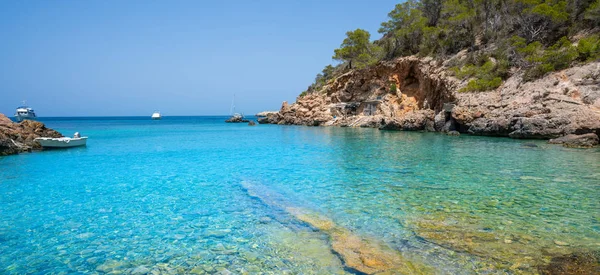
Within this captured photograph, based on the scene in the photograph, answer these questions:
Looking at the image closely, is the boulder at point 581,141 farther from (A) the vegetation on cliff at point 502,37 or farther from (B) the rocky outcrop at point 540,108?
(A) the vegetation on cliff at point 502,37

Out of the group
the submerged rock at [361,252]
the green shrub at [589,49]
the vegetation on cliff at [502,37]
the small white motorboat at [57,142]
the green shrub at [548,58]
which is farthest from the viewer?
the vegetation on cliff at [502,37]

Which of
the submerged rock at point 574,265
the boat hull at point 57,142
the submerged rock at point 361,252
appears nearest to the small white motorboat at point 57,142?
the boat hull at point 57,142

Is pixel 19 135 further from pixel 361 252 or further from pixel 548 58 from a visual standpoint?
pixel 548 58

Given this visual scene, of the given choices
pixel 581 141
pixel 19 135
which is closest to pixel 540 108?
pixel 581 141

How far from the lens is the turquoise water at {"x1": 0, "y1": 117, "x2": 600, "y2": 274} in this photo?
4914 mm

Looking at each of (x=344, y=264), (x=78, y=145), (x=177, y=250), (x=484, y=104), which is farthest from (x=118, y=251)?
(x=484, y=104)

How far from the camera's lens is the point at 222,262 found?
491 cm

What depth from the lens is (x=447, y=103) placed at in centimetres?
3169

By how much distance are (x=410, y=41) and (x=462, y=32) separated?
9.27 meters

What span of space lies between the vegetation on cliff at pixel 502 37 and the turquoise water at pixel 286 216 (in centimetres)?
1732

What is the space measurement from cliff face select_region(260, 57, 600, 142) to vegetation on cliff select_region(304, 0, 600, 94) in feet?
4.58

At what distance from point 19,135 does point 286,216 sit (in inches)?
864

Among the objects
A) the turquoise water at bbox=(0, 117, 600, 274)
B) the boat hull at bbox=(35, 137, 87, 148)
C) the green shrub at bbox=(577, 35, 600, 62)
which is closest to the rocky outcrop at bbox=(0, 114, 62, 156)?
the boat hull at bbox=(35, 137, 87, 148)

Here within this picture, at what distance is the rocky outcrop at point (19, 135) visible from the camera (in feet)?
60.3
